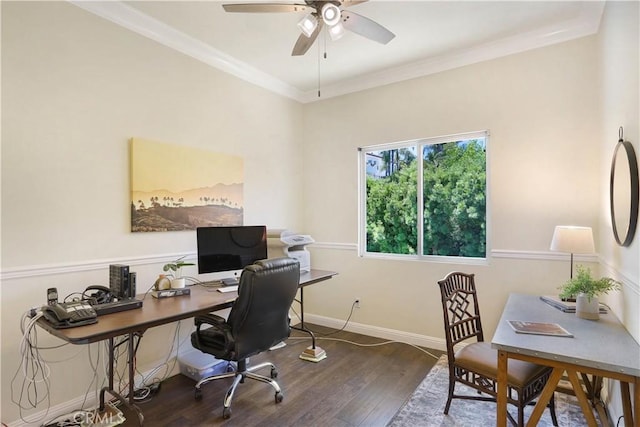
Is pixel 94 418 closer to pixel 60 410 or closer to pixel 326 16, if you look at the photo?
pixel 60 410

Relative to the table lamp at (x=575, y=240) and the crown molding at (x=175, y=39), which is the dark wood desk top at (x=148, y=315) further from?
the table lamp at (x=575, y=240)

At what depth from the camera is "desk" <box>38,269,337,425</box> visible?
66.5 inches

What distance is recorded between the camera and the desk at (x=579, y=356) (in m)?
1.42

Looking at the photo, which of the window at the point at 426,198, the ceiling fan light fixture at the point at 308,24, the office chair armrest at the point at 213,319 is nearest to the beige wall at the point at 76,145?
the office chair armrest at the point at 213,319

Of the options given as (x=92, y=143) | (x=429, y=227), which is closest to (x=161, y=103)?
(x=92, y=143)

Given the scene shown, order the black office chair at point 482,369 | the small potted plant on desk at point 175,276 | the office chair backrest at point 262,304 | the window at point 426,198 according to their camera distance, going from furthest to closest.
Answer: the window at point 426,198 < the small potted plant on desk at point 175,276 < the office chair backrest at point 262,304 < the black office chair at point 482,369

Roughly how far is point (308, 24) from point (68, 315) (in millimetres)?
2125

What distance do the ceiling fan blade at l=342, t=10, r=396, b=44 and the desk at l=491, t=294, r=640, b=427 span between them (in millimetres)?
1969

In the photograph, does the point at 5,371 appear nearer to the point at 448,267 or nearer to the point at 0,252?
the point at 0,252

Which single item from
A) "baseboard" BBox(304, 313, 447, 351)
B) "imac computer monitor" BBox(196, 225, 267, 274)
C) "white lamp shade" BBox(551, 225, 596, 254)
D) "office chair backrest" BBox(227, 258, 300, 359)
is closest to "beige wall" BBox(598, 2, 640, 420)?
"white lamp shade" BBox(551, 225, 596, 254)

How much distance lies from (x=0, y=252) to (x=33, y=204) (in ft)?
1.08

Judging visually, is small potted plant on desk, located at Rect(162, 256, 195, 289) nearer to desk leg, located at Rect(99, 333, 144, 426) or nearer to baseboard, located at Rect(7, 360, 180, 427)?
desk leg, located at Rect(99, 333, 144, 426)

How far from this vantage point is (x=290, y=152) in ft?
13.9

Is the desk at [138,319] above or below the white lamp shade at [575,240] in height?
below
